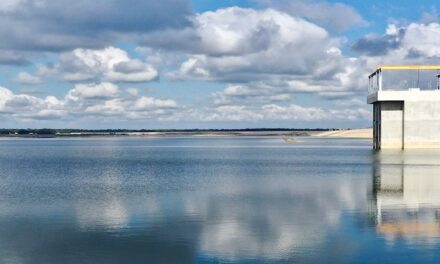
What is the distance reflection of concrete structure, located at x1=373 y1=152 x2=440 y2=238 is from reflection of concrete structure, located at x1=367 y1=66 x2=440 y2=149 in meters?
38.9

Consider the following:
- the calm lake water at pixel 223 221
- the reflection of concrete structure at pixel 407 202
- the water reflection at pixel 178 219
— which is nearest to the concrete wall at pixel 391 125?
the reflection of concrete structure at pixel 407 202

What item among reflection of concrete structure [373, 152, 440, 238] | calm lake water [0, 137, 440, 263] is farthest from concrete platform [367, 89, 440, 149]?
calm lake water [0, 137, 440, 263]

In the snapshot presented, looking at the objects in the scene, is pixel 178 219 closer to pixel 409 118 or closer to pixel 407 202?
pixel 407 202

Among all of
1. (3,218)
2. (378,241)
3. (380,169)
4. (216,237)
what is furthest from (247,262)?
(380,169)

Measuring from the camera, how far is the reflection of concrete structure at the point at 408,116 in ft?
285

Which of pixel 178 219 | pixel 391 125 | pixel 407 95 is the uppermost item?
pixel 407 95

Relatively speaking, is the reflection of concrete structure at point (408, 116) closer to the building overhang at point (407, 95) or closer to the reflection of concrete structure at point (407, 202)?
the building overhang at point (407, 95)

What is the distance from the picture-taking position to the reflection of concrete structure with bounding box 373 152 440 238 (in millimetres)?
21562

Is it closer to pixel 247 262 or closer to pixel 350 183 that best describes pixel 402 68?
pixel 350 183

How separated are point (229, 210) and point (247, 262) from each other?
10115mm

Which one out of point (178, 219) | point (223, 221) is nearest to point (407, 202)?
point (223, 221)

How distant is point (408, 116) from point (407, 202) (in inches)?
2393

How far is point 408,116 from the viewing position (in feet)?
286

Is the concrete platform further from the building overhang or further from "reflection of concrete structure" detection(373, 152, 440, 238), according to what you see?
"reflection of concrete structure" detection(373, 152, 440, 238)
